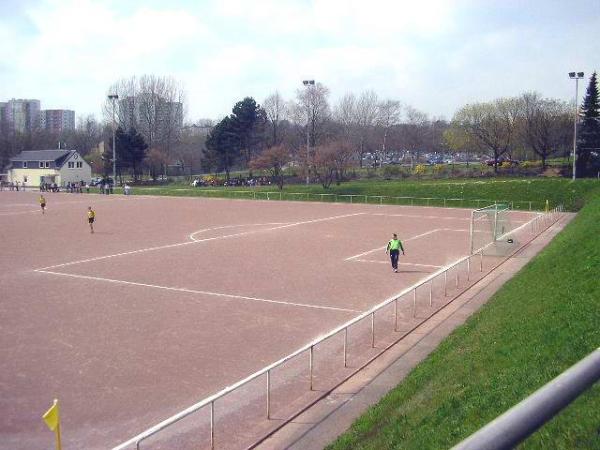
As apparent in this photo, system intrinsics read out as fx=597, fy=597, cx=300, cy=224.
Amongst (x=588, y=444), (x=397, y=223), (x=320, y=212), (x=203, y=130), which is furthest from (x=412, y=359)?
(x=203, y=130)

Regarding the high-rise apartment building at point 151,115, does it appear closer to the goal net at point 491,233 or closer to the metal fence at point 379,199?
the metal fence at point 379,199

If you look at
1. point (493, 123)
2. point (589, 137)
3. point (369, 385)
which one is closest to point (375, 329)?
point (369, 385)

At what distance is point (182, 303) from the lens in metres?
17.5

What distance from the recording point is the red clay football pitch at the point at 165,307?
10117 millimetres

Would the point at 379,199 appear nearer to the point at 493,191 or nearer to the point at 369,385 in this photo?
the point at 493,191

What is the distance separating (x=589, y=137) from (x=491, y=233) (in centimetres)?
4269

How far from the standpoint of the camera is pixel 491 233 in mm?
29078

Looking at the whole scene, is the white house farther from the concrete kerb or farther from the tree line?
the concrete kerb

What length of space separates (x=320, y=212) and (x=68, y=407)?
39.6 meters

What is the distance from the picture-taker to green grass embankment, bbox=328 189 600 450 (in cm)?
535

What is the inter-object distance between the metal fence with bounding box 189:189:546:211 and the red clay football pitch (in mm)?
15454

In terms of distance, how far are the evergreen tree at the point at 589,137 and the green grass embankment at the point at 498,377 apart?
53898mm

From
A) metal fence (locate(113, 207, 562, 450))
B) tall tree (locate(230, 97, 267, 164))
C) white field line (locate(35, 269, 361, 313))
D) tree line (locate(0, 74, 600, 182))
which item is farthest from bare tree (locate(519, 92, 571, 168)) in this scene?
white field line (locate(35, 269, 361, 313))

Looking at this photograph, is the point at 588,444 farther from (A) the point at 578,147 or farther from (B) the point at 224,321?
(A) the point at 578,147
